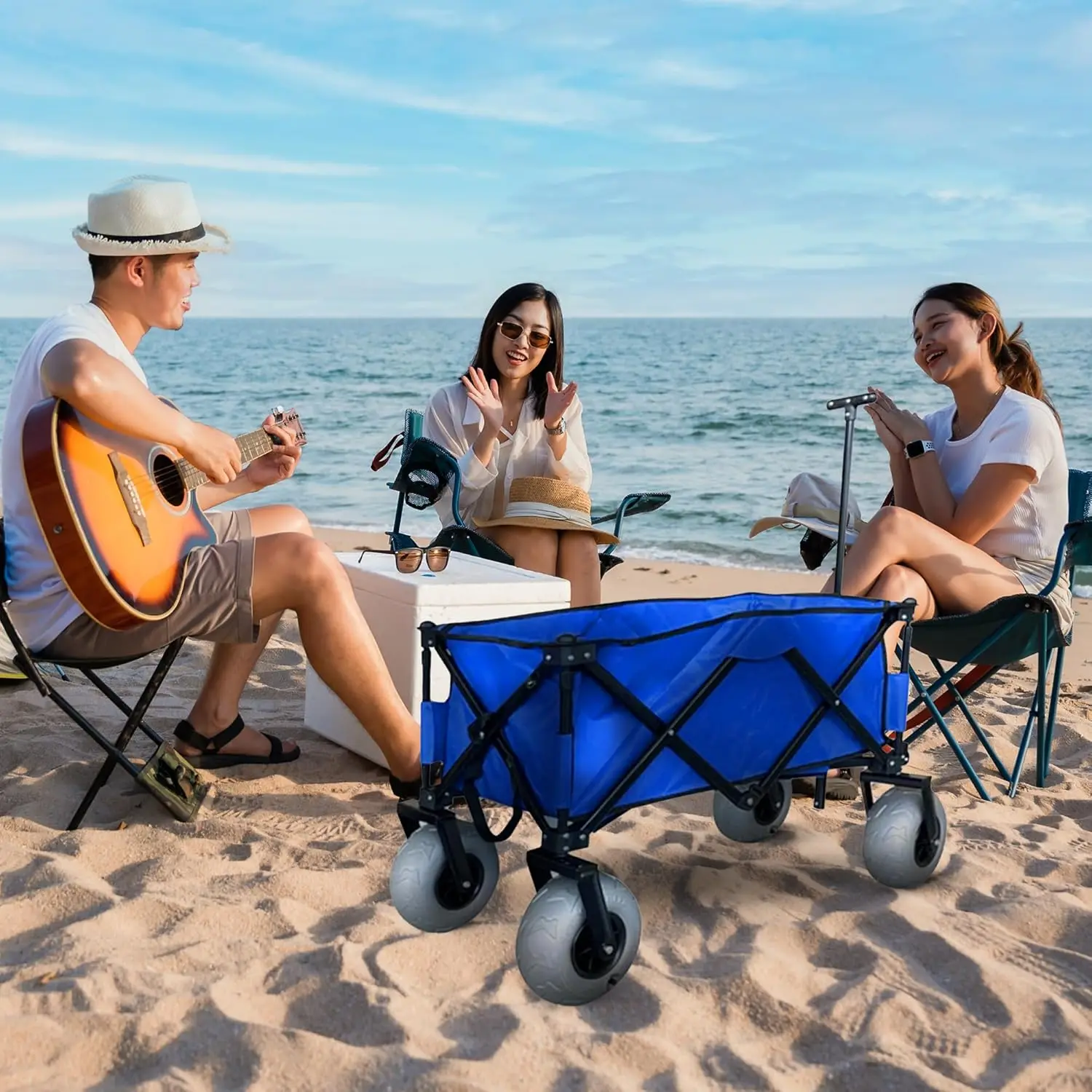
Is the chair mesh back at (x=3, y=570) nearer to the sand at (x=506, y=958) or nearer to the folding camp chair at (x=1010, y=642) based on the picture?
the sand at (x=506, y=958)

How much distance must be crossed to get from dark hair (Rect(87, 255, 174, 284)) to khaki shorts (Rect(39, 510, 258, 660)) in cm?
68

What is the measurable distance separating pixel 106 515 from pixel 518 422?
207 centimetres

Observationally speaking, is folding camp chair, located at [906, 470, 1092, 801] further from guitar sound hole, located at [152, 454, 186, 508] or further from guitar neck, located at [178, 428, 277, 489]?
guitar sound hole, located at [152, 454, 186, 508]

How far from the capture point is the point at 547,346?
183 inches

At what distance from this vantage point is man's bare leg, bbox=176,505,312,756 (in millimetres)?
3461

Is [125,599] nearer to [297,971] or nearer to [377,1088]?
[297,971]

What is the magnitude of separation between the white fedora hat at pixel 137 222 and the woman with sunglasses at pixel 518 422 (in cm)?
151

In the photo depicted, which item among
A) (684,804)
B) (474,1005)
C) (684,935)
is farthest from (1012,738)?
(474,1005)

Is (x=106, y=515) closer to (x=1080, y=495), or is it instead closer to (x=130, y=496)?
(x=130, y=496)

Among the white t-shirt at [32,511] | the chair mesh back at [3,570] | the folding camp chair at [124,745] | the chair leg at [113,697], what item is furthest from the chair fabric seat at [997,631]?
the chair mesh back at [3,570]

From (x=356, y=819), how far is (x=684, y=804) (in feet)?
2.67

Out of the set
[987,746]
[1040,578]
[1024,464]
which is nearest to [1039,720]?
[987,746]

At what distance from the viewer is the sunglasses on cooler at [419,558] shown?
3.55m

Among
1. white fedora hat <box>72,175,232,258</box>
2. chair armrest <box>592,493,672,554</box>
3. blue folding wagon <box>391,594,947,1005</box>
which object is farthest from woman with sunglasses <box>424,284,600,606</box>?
blue folding wagon <box>391,594,947,1005</box>
